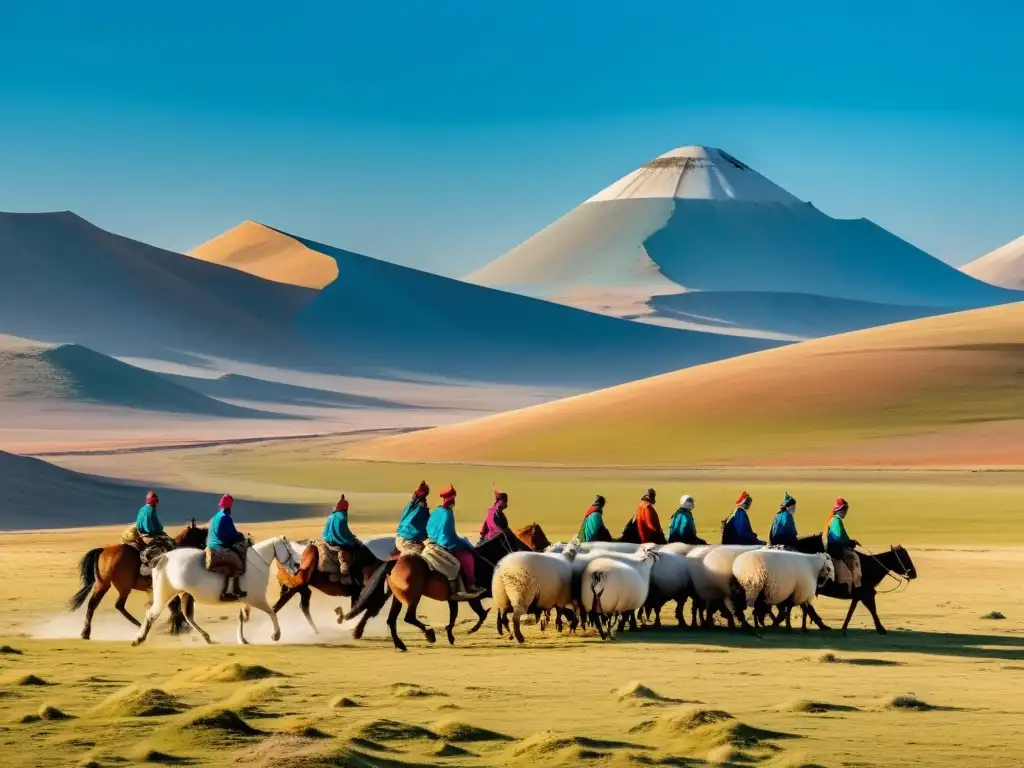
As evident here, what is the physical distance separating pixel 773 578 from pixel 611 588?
2023 millimetres

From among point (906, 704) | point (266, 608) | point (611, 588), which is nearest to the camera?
point (906, 704)

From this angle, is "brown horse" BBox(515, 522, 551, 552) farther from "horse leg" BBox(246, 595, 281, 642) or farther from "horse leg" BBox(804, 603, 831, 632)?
"horse leg" BBox(246, 595, 281, 642)

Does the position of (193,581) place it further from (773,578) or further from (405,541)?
(773,578)

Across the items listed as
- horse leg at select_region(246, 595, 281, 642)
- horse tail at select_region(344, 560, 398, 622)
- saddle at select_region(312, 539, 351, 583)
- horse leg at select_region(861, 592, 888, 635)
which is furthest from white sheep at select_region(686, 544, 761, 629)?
horse leg at select_region(246, 595, 281, 642)

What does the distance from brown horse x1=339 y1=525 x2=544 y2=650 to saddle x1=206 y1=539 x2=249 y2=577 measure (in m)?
1.46

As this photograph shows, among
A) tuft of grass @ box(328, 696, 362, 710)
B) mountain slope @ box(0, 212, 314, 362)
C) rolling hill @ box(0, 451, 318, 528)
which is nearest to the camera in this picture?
tuft of grass @ box(328, 696, 362, 710)

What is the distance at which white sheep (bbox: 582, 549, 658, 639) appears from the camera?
21.1 metres

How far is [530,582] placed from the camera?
20.9 metres

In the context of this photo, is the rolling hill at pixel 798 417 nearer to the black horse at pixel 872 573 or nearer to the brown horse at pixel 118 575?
the black horse at pixel 872 573

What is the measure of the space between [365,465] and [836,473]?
19.2 meters

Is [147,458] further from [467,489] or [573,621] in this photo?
[573,621]

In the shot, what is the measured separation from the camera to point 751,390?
85688 millimetres

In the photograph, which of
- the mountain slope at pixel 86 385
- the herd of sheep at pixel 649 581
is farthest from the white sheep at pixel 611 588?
the mountain slope at pixel 86 385

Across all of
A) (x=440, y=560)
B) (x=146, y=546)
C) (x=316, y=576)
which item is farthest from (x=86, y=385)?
(x=440, y=560)
